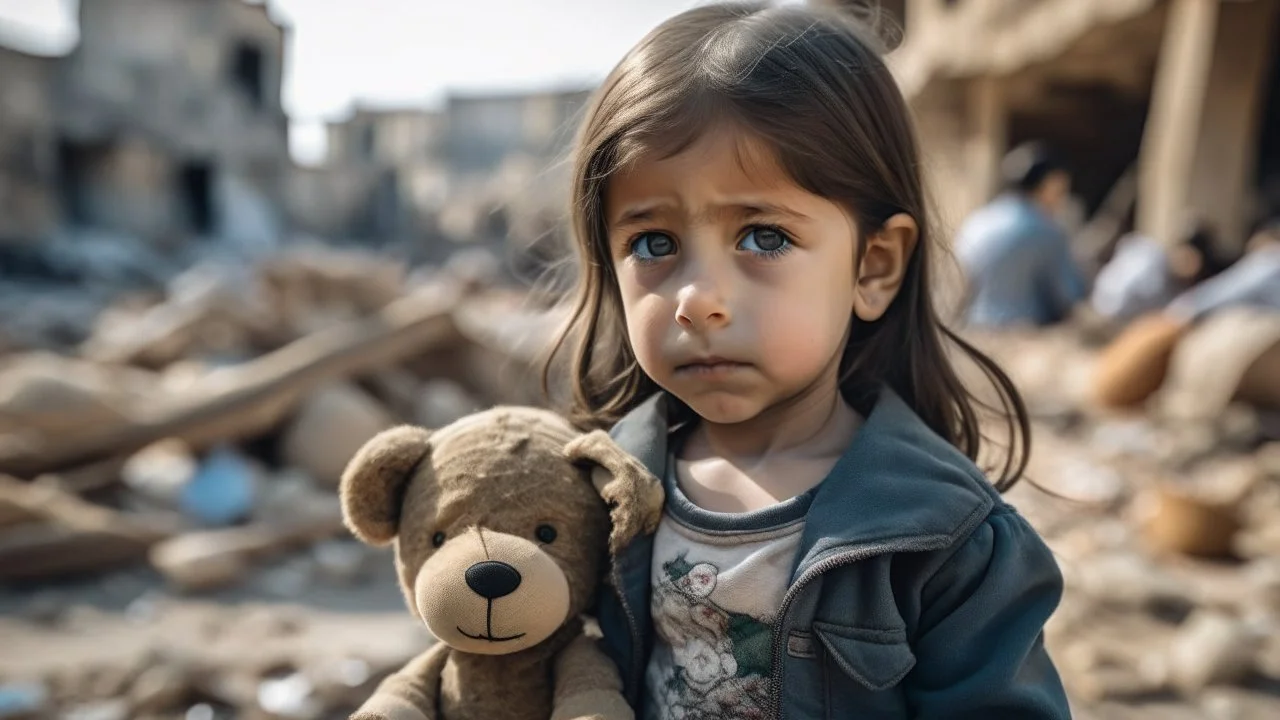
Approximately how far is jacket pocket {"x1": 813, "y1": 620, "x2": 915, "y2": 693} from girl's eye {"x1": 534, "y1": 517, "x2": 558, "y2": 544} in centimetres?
35

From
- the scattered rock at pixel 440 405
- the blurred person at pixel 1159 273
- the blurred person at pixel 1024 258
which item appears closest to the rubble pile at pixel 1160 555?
the blurred person at pixel 1024 258

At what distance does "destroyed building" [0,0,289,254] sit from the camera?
1797 cm

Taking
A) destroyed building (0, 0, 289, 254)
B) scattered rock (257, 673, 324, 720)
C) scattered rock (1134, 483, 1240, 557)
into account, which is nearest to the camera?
scattered rock (257, 673, 324, 720)

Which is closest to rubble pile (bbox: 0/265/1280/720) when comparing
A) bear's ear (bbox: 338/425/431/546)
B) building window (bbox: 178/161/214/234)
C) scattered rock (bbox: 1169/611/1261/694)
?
scattered rock (bbox: 1169/611/1261/694)

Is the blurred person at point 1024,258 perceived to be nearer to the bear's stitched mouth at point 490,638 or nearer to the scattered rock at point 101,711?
the scattered rock at point 101,711

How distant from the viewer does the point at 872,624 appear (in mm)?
1000

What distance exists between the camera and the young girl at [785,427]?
101cm

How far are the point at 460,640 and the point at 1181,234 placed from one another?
7007 mm

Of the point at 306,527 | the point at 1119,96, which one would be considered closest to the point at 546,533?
the point at 306,527

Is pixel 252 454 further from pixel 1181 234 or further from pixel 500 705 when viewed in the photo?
pixel 1181 234

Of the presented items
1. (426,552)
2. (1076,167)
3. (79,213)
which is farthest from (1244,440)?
(79,213)

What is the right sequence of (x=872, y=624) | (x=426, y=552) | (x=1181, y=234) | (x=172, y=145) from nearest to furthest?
(x=872, y=624) < (x=426, y=552) < (x=1181, y=234) < (x=172, y=145)

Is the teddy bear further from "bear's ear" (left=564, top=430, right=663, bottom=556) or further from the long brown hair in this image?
the long brown hair

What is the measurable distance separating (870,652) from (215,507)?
393cm
